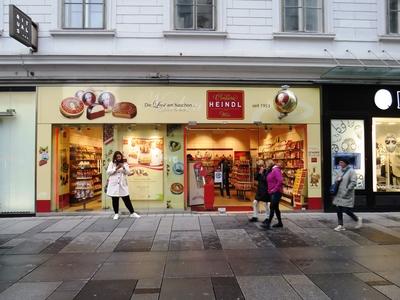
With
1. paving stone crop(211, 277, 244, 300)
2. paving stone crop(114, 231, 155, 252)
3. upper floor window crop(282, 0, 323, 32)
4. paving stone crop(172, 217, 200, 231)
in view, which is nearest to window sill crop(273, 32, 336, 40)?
upper floor window crop(282, 0, 323, 32)

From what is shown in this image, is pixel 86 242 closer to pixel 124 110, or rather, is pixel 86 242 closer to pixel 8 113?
pixel 124 110

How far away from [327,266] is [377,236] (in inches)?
115

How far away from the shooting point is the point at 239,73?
12109 mm

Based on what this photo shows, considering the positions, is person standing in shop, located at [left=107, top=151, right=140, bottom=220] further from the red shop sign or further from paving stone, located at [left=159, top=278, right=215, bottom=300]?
paving stone, located at [left=159, top=278, right=215, bottom=300]

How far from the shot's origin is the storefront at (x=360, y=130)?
12.3 metres

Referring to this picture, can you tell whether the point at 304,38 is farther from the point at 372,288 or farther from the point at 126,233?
the point at 372,288

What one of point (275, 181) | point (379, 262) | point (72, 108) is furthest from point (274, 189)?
point (72, 108)

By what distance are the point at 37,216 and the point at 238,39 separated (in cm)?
777

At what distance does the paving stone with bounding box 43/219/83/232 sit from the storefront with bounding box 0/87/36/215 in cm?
158

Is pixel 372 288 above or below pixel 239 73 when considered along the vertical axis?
below

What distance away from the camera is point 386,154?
12.8 meters

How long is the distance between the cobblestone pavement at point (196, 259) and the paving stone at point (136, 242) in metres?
0.02

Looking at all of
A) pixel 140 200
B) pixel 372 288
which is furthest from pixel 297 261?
pixel 140 200

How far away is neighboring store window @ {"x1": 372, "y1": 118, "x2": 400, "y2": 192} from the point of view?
41.3ft
